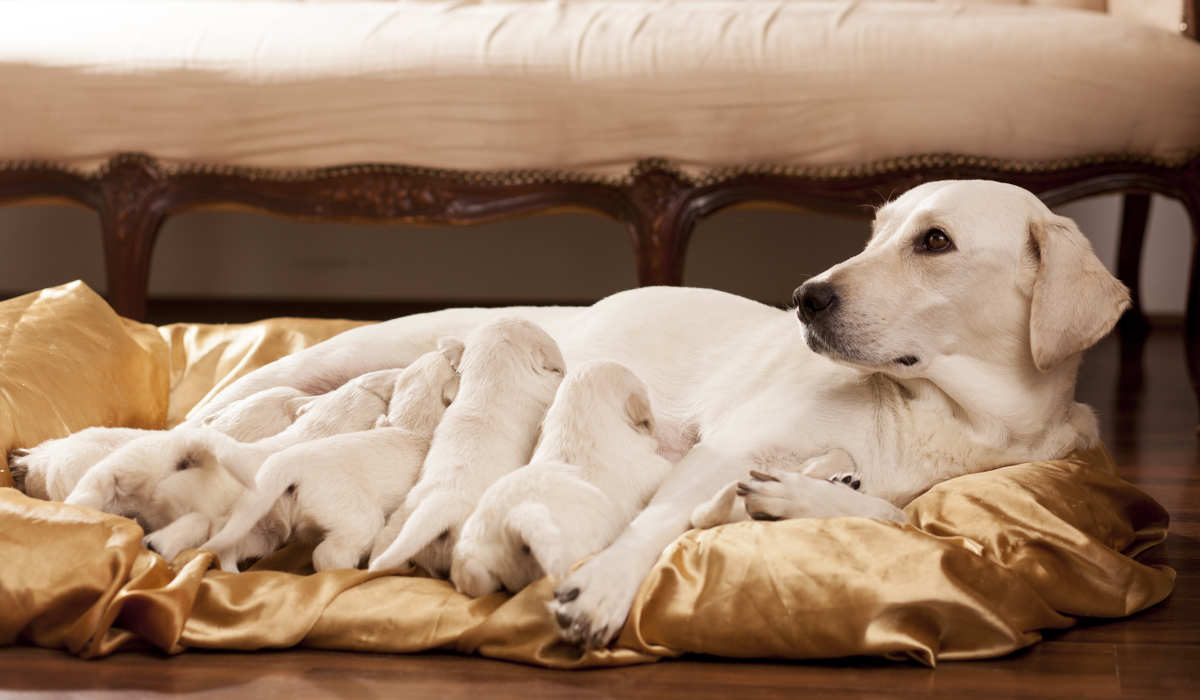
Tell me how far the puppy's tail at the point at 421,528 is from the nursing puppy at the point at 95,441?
0.45 m

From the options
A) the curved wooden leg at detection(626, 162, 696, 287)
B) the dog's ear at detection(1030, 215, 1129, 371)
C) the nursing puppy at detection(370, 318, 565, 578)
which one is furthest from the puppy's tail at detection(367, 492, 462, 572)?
the curved wooden leg at detection(626, 162, 696, 287)

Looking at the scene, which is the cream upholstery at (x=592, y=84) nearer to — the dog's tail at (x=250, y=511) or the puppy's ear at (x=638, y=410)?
the puppy's ear at (x=638, y=410)

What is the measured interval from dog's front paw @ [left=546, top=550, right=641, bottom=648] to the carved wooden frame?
177 cm

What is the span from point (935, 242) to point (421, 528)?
33.8 inches

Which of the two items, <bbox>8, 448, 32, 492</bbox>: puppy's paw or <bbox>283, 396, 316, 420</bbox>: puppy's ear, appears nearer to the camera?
<bbox>8, 448, 32, 492</bbox>: puppy's paw

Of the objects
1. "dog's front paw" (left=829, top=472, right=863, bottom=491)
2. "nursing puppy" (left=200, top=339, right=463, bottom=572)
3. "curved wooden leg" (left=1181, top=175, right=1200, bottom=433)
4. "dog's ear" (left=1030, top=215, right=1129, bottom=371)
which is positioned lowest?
"curved wooden leg" (left=1181, top=175, right=1200, bottom=433)

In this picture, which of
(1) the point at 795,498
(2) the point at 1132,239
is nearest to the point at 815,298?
(1) the point at 795,498

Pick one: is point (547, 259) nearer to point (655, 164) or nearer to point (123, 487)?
point (655, 164)

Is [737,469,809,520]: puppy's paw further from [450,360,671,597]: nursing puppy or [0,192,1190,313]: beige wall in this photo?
[0,192,1190,313]: beige wall

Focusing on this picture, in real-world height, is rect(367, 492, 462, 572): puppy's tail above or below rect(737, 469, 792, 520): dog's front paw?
above

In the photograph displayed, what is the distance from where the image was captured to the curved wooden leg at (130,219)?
341 centimetres

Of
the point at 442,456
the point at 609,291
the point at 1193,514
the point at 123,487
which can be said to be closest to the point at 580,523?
the point at 442,456

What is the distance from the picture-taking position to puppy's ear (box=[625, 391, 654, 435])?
182 centimetres

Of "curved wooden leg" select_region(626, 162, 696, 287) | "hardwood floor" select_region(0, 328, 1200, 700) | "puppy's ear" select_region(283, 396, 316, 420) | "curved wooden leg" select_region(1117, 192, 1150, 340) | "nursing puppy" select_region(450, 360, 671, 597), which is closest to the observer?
"hardwood floor" select_region(0, 328, 1200, 700)
